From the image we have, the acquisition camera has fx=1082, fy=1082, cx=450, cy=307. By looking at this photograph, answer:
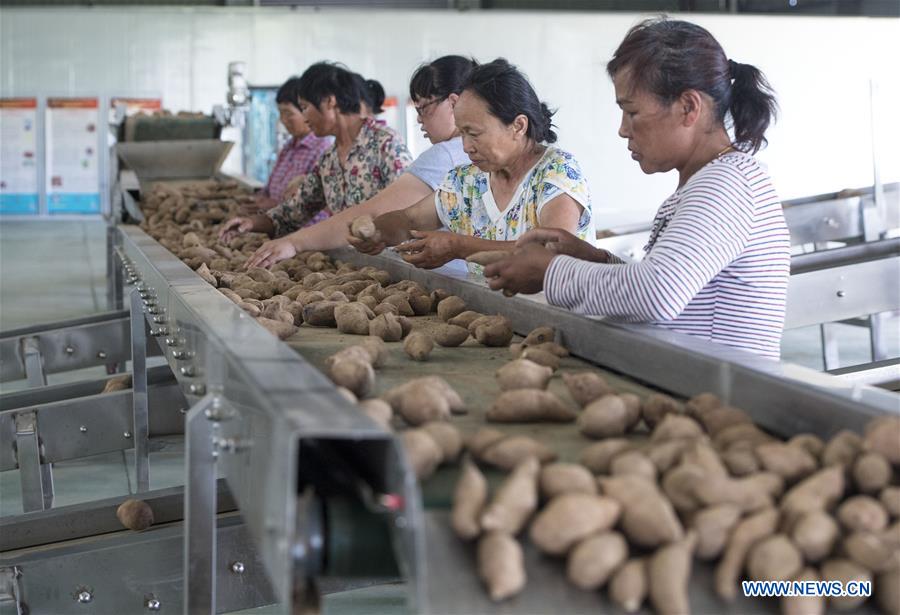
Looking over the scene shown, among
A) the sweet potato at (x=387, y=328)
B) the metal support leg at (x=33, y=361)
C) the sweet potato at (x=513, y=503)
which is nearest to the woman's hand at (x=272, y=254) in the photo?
the metal support leg at (x=33, y=361)

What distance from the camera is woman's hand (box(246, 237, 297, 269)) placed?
3.34 metres

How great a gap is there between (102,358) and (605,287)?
9.21 ft

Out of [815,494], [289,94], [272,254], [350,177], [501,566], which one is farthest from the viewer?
[289,94]

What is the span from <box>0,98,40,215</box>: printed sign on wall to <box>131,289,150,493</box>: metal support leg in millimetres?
11325

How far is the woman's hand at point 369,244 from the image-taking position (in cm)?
310

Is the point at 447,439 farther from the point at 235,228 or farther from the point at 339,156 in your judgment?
the point at 339,156

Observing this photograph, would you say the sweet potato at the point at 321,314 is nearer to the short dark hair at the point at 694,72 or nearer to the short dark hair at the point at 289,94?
the short dark hair at the point at 694,72

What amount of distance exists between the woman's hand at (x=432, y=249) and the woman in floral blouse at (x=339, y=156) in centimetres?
153

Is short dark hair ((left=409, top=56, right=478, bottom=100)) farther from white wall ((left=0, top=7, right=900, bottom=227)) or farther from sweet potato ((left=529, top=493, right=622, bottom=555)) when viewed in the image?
white wall ((left=0, top=7, right=900, bottom=227))

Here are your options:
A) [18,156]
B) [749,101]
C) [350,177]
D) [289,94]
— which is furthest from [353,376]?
[18,156]

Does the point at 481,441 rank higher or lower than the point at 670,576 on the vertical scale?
higher

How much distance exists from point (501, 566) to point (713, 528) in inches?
8.6

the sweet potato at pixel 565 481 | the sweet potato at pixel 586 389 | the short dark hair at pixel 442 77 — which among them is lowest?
the sweet potato at pixel 565 481

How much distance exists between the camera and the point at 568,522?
3.33ft
